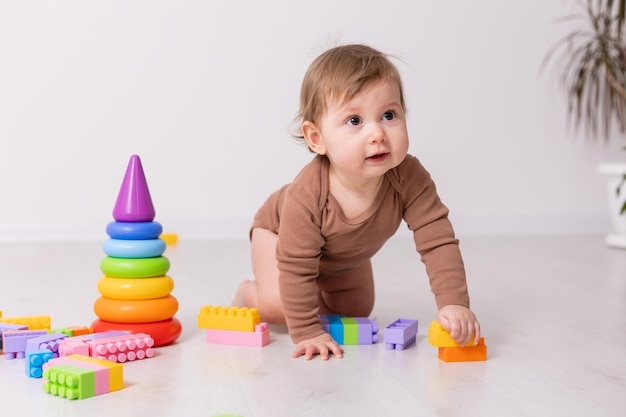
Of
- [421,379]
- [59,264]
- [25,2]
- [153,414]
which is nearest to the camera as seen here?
[153,414]

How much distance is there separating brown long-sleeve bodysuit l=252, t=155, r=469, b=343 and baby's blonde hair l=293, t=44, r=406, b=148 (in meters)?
0.13

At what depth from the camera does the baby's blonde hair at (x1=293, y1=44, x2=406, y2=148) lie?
1267 millimetres

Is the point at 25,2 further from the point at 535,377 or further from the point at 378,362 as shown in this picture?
the point at 535,377

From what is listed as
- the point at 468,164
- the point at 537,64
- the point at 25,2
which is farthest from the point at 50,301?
the point at 537,64

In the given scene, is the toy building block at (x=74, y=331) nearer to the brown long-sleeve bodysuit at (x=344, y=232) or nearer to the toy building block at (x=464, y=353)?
the brown long-sleeve bodysuit at (x=344, y=232)

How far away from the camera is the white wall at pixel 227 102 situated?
2939mm

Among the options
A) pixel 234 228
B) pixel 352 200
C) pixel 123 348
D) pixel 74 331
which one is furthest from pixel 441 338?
pixel 234 228

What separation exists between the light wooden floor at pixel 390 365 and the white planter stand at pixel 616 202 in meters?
0.64

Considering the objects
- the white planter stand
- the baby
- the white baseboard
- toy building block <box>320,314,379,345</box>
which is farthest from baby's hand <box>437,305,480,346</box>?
the white baseboard

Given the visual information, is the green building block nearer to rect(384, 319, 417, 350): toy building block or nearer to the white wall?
rect(384, 319, 417, 350): toy building block

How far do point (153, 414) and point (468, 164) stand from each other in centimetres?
242

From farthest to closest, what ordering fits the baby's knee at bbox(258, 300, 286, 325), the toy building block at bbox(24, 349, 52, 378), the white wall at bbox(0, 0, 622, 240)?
the white wall at bbox(0, 0, 622, 240)
the baby's knee at bbox(258, 300, 286, 325)
the toy building block at bbox(24, 349, 52, 378)

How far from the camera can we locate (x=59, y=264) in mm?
2344

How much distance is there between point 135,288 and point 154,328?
0.08 m
